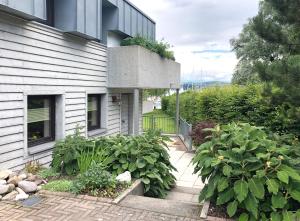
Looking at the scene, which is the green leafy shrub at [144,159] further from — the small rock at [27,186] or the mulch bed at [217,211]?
the mulch bed at [217,211]

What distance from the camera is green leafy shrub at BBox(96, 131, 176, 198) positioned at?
582cm

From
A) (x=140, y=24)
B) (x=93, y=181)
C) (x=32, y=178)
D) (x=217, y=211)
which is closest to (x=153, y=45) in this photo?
(x=140, y=24)

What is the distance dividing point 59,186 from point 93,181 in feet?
2.02

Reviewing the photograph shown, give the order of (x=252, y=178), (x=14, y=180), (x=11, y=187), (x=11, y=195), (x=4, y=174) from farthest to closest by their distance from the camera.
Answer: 1. (x=4, y=174)
2. (x=14, y=180)
3. (x=11, y=187)
4. (x=11, y=195)
5. (x=252, y=178)

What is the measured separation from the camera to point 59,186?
17.1ft

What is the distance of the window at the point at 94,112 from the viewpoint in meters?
9.92

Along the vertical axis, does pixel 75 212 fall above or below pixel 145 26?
below

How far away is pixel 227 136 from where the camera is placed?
4.87m

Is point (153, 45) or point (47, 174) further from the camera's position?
point (153, 45)

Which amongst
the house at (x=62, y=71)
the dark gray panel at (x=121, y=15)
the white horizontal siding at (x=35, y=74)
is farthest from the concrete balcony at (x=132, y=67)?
the dark gray panel at (x=121, y=15)

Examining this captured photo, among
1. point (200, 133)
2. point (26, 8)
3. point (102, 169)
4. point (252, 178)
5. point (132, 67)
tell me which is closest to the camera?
point (252, 178)

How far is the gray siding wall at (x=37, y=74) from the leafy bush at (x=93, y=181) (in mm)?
1757

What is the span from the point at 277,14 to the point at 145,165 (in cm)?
477

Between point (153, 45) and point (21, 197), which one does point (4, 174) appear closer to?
point (21, 197)
